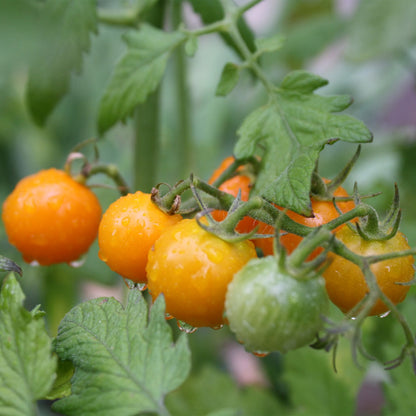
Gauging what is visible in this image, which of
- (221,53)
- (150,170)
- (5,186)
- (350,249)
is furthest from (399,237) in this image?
(221,53)

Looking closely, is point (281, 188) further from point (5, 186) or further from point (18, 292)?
point (5, 186)

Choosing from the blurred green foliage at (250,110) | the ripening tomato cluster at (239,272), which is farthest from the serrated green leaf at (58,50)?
the ripening tomato cluster at (239,272)

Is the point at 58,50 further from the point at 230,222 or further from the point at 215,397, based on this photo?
the point at 215,397

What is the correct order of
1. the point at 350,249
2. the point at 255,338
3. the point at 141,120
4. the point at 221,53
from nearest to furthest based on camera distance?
1. the point at 255,338
2. the point at 350,249
3. the point at 141,120
4. the point at 221,53

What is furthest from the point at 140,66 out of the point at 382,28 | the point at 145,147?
the point at 382,28

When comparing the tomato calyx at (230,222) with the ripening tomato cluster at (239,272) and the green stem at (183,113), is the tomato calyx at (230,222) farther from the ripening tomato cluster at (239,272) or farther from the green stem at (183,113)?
the green stem at (183,113)
